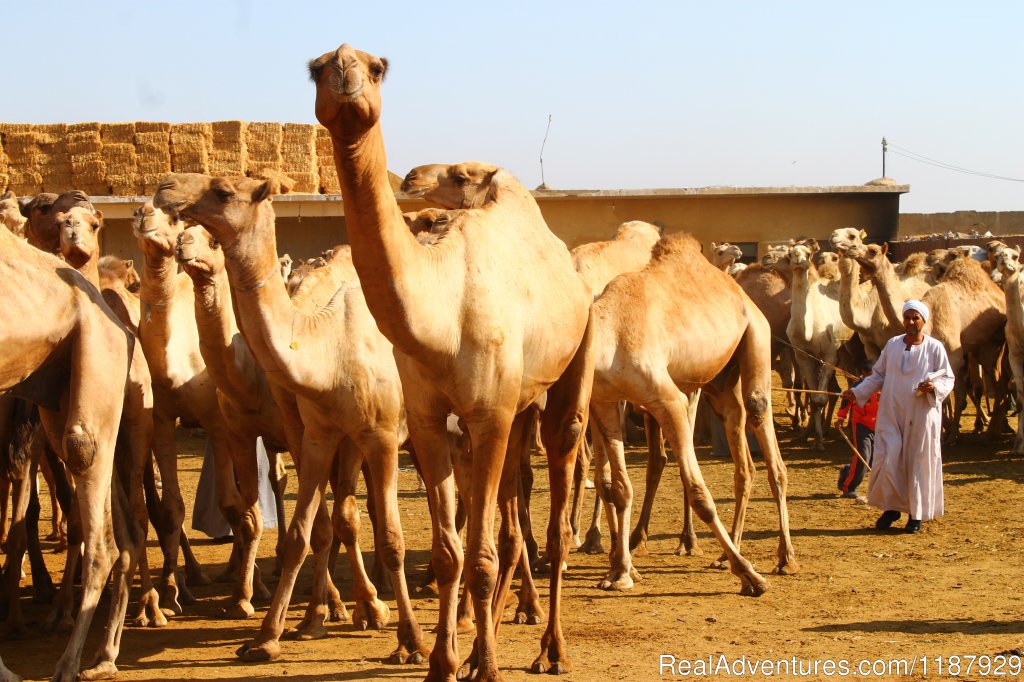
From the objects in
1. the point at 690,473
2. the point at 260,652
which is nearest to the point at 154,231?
the point at 260,652

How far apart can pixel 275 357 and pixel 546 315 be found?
62.6 inches

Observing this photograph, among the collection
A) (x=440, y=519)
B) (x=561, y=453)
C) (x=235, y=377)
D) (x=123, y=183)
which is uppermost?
(x=123, y=183)

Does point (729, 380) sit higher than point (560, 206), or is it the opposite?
point (560, 206)

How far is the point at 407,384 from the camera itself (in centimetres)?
623

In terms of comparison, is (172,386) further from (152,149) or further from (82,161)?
(82,161)

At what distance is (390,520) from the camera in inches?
286

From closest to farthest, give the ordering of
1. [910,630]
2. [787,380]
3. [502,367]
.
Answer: [502,367]
[910,630]
[787,380]

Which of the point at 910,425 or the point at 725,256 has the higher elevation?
the point at 725,256

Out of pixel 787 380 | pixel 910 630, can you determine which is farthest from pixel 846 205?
pixel 910 630

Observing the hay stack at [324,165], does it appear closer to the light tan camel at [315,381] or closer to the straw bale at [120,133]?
the straw bale at [120,133]

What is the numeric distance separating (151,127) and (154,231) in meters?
18.9

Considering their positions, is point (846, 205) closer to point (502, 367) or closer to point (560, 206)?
point (560, 206)

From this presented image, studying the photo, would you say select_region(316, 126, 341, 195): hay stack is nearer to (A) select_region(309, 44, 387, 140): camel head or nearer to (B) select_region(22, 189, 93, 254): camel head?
(B) select_region(22, 189, 93, 254): camel head

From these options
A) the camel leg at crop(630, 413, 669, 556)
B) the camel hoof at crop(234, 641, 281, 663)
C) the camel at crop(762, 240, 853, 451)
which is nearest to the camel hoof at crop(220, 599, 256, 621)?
the camel hoof at crop(234, 641, 281, 663)
